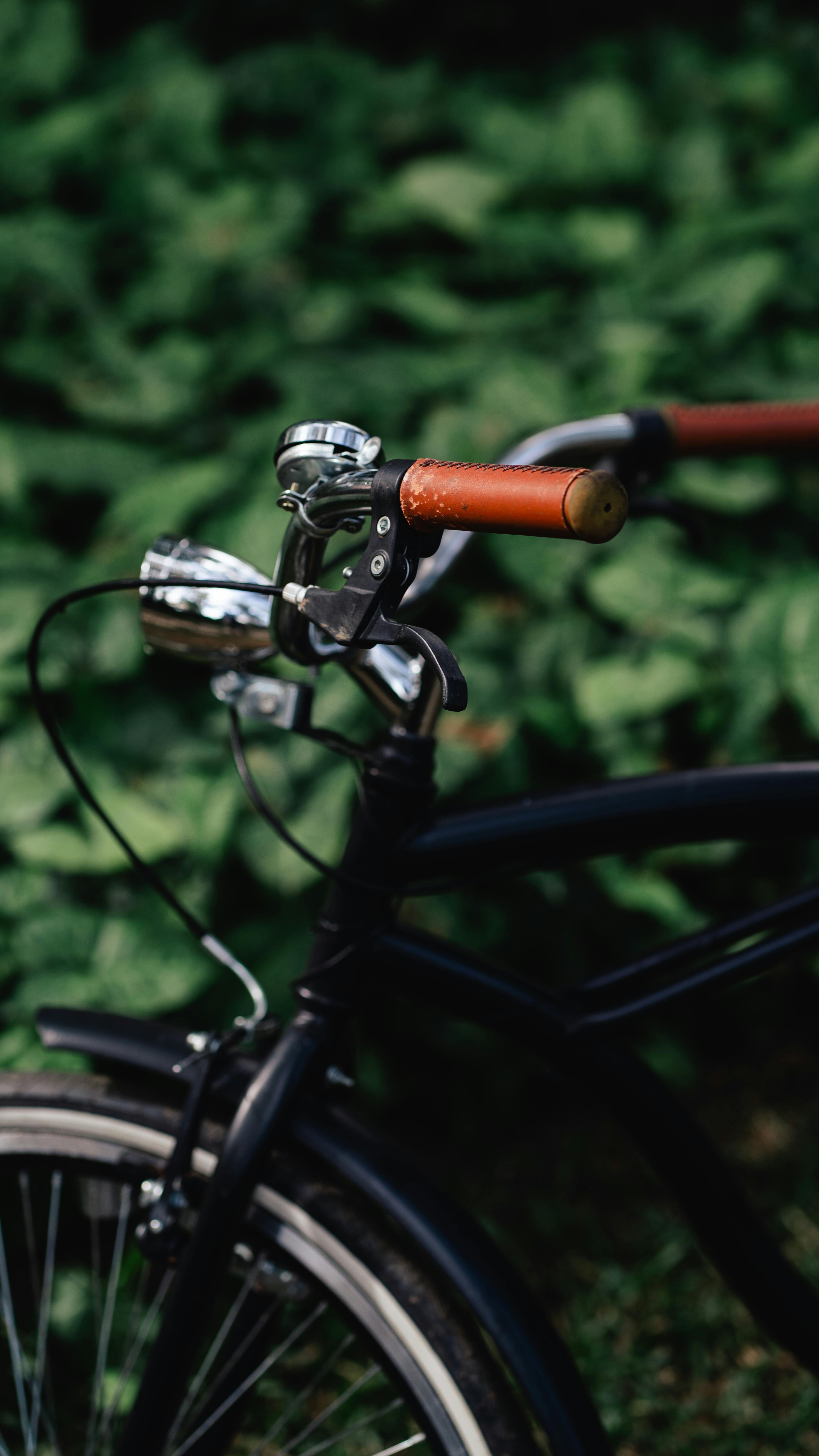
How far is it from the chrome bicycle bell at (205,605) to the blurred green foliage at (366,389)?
2.66ft

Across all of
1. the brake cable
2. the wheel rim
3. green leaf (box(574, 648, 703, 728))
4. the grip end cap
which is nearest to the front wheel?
the wheel rim

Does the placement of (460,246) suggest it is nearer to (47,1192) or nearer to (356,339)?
(356,339)

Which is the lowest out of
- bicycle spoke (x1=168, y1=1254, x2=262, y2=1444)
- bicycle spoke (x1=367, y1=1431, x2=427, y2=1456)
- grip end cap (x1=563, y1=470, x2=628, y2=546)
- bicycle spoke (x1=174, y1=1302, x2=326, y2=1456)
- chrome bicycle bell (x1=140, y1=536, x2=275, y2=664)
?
bicycle spoke (x1=367, y1=1431, x2=427, y2=1456)

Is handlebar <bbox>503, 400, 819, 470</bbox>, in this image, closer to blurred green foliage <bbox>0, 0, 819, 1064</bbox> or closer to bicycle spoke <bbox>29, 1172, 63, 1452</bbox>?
blurred green foliage <bbox>0, 0, 819, 1064</bbox>

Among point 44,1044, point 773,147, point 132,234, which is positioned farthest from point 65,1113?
point 773,147

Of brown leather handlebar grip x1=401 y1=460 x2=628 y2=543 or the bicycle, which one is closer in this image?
brown leather handlebar grip x1=401 y1=460 x2=628 y2=543

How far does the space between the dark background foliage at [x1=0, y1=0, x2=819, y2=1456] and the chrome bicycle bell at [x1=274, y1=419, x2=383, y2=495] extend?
97 centimetres

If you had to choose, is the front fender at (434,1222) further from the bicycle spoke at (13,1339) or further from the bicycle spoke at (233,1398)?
the bicycle spoke at (13,1339)

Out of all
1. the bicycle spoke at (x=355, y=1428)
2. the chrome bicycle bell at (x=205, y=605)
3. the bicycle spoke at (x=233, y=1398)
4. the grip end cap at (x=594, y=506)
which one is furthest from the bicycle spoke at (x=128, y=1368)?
the grip end cap at (x=594, y=506)

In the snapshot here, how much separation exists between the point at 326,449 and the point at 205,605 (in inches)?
8.7

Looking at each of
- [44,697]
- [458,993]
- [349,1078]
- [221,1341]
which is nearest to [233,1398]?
[221,1341]

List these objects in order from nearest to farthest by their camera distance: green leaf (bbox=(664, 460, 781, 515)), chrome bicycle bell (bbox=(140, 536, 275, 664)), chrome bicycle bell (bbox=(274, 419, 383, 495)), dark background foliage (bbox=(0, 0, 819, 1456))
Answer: chrome bicycle bell (bbox=(274, 419, 383, 495)), chrome bicycle bell (bbox=(140, 536, 275, 664)), dark background foliage (bbox=(0, 0, 819, 1456)), green leaf (bbox=(664, 460, 781, 515))

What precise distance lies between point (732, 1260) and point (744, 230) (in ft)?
7.19

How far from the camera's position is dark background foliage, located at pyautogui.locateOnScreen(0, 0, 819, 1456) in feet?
5.69
